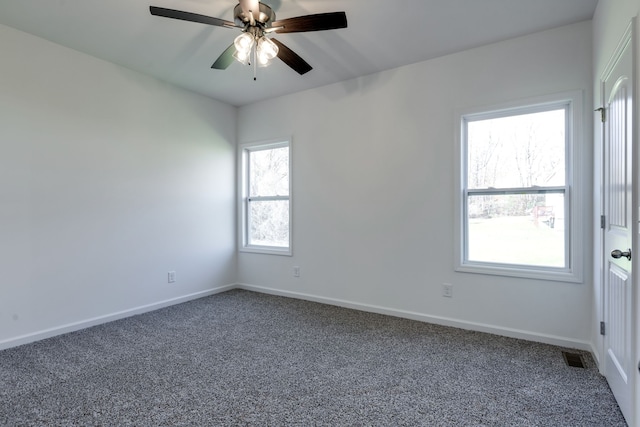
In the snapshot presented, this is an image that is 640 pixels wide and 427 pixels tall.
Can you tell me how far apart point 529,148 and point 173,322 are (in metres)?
3.85

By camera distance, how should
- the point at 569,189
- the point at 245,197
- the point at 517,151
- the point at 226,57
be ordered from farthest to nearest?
the point at 245,197 → the point at 517,151 → the point at 569,189 → the point at 226,57

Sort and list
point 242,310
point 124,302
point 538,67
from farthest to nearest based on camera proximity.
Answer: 1. point 242,310
2. point 124,302
3. point 538,67

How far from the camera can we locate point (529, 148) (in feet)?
9.98

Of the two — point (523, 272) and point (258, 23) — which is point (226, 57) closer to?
point (258, 23)

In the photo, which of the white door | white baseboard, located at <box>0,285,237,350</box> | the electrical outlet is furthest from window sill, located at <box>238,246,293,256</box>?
the white door

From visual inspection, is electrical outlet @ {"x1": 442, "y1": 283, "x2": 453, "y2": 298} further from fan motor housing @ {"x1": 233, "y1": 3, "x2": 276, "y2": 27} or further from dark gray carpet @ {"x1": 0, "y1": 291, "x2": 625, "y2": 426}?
fan motor housing @ {"x1": 233, "y1": 3, "x2": 276, "y2": 27}

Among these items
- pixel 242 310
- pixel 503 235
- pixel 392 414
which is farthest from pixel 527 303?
pixel 242 310

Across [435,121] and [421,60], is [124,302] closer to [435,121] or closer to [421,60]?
[435,121]

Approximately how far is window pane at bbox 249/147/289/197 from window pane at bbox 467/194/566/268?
2.41 metres

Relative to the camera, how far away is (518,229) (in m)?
3.11

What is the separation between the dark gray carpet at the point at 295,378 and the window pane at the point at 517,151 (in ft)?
4.76

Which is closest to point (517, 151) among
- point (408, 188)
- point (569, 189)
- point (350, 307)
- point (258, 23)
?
point (569, 189)

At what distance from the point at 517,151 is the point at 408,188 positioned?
3.43 ft

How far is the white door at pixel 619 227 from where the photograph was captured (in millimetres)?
1745
